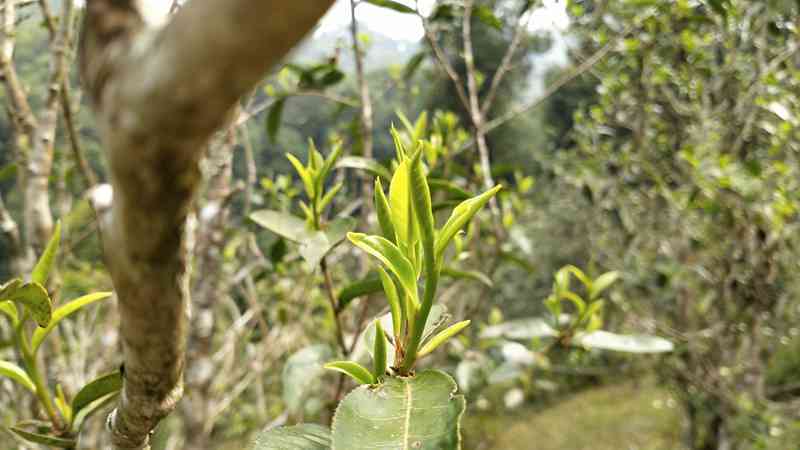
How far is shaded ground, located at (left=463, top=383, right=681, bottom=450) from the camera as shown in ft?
15.8

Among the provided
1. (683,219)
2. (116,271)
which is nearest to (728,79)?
(683,219)

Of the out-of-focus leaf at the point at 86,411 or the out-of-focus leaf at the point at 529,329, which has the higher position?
the out-of-focus leaf at the point at 86,411

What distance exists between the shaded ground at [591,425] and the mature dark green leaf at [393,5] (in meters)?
4.07

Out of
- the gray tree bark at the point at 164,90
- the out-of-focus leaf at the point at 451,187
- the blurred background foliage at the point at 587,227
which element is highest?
the gray tree bark at the point at 164,90

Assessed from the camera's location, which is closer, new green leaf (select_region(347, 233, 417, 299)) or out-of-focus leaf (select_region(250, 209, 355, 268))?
new green leaf (select_region(347, 233, 417, 299))

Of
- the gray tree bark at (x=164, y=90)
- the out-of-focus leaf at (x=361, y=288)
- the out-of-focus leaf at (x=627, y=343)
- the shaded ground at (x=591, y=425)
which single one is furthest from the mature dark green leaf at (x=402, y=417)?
the shaded ground at (x=591, y=425)

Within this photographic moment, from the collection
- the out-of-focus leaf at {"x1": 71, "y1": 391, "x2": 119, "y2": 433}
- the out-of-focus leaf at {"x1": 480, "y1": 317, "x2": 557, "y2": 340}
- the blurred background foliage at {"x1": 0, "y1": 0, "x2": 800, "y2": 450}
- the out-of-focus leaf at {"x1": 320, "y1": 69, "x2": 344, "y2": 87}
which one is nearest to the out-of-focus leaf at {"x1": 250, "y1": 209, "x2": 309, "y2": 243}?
the blurred background foliage at {"x1": 0, "y1": 0, "x2": 800, "y2": 450}

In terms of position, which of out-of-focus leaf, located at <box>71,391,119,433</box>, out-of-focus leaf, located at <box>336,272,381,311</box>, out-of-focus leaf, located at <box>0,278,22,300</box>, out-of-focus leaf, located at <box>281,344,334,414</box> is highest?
out-of-focus leaf, located at <box>0,278,22,300</box>

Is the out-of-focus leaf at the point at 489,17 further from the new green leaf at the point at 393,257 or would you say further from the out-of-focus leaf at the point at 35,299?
the out-of-focus leaf at the point at 35,299

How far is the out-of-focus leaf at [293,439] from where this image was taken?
1.38 feet

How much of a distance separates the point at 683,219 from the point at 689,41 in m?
0.81

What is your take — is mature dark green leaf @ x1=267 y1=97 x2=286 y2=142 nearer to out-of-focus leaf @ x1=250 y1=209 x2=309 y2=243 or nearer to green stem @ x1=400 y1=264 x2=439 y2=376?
out-of-focus leaf @ x1=250 y1=209 x2=309 y2=243

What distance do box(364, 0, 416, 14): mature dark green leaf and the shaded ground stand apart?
407 centimetres

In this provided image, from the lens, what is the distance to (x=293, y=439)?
0.44 meters
